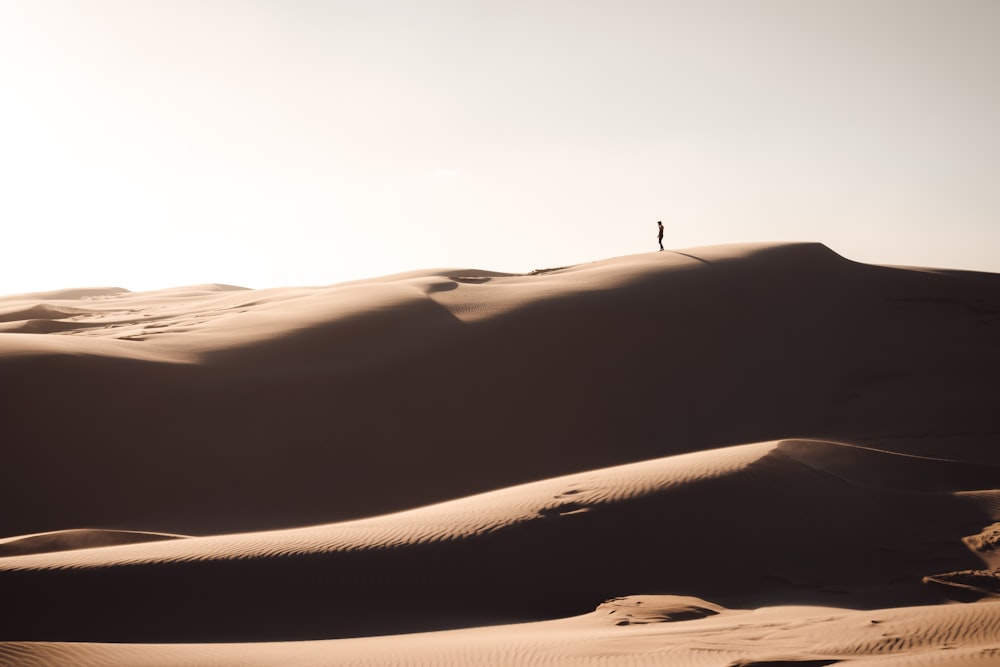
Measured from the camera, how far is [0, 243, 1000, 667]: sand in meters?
5.75

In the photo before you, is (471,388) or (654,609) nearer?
(654,609)

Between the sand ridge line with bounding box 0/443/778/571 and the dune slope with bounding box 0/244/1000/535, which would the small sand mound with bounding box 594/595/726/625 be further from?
the dune slope with bounding box 0/244/1000/535

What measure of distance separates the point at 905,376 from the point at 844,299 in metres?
3.16

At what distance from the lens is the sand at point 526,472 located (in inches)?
226

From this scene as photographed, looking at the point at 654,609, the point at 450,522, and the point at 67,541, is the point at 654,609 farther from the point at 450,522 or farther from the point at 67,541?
the point at 67,541

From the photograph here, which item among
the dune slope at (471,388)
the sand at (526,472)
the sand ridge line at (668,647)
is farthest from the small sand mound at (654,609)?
the dune slope at (471,388)

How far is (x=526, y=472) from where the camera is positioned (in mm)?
12570

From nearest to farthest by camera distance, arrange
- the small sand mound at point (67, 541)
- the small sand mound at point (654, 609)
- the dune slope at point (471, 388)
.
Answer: the small sand mound at point (654, 609), the small sand mound at point (67, 541), the dune slope at point (471, 388)

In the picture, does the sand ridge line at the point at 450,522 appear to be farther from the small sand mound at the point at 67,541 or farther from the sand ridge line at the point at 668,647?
the sand ridge line at the point at 668,647

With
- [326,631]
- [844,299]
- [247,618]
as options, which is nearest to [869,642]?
[326,631]

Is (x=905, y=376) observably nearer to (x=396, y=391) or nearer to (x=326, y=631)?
(x=396, y=391)

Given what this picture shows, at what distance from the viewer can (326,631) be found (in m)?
6.00

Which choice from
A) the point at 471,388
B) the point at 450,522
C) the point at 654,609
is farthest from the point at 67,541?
the point at 471,388

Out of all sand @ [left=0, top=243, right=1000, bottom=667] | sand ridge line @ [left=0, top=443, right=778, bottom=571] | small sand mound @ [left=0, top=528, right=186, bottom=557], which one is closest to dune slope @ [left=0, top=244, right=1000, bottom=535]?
sand @ [left=0, top=243, right=1000, bottom=667]
